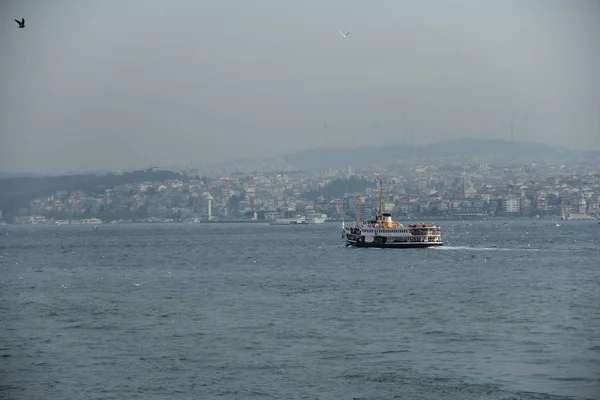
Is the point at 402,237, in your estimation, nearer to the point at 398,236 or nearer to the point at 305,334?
the point at 398,236

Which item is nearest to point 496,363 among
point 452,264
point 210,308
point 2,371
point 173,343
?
point 173,343

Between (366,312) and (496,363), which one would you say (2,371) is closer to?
(496,363)

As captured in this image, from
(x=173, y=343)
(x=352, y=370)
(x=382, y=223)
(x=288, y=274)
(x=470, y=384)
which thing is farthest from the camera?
(x=382, y=223)

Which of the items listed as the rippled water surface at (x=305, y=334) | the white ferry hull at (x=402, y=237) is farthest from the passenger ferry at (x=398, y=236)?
the rippled water surface at (x=305, y=334)

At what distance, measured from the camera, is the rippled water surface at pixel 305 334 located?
1919 cm

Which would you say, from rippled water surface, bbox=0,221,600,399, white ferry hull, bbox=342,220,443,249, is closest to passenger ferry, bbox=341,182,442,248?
white ferry hull, bbox=342,220,443,249

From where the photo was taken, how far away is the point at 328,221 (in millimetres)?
198500

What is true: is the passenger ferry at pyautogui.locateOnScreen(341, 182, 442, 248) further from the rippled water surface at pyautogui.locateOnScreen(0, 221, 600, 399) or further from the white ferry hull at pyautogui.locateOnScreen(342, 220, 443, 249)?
the rippled water surface at pyautogui.locateOnScreen(0, 221, 600, 399)

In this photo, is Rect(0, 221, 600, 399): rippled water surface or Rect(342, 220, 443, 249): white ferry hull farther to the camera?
Rect(342, 220, 443, 249): white ferry hull

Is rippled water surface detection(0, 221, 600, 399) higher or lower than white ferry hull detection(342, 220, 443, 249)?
lower

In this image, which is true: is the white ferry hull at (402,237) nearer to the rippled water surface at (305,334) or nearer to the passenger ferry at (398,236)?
the passenger ferry at (398,236)

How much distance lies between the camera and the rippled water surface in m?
19.2

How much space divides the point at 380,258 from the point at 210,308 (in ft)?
87.2

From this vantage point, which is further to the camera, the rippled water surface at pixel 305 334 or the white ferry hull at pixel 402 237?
the white ferry hull at pixel 402 237
